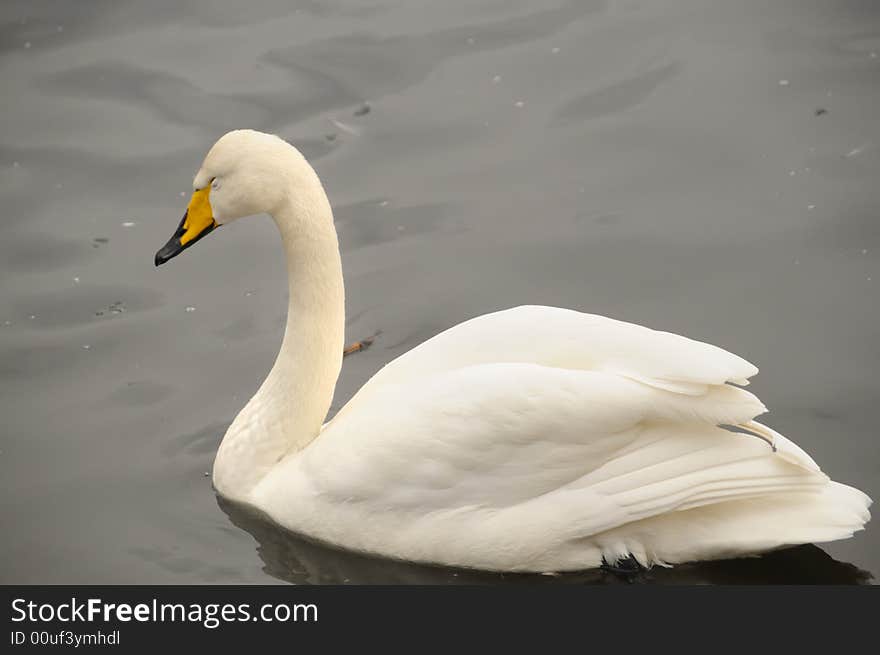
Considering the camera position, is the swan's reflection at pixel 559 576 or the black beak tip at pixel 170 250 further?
the black beak tip at pixel 170 250

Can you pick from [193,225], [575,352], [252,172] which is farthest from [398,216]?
[575,352]

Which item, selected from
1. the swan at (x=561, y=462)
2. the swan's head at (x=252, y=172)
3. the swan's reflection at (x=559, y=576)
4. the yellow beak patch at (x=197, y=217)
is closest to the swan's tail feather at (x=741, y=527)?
A: the swan at (x=561, y=462)

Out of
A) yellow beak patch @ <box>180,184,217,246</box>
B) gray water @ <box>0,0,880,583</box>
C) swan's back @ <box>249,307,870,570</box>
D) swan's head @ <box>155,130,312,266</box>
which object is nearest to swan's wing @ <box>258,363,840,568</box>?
swan's back @ <box>249,307,870,570</box>

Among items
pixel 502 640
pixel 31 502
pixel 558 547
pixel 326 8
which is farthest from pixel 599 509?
pixel 326 8

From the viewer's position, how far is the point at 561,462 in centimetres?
645

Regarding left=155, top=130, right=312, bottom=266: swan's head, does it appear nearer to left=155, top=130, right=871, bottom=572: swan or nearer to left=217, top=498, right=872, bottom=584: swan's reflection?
left=155, top=130, right=871, bottom=572: swan

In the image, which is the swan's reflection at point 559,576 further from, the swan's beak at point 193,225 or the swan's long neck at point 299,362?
the swan's beak at point 193,225

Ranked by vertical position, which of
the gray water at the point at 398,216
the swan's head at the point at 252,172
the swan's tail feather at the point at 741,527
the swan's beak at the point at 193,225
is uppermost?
the swan's head at the point at 252,172

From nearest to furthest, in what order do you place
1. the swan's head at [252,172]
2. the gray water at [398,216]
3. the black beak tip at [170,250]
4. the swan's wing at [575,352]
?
1. the swan's wing at [575,352]
2. the swan's head at [252,172]
3. the black beak tip at [170,250]
4. the gray water at [398,216]

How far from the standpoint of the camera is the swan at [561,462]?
20.8 feet

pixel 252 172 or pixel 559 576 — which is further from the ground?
pixel 252 172

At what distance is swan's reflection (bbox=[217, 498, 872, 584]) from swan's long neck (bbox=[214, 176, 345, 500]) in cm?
54

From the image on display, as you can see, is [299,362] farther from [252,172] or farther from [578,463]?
[578,463]

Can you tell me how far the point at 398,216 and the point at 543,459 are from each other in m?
3.90
